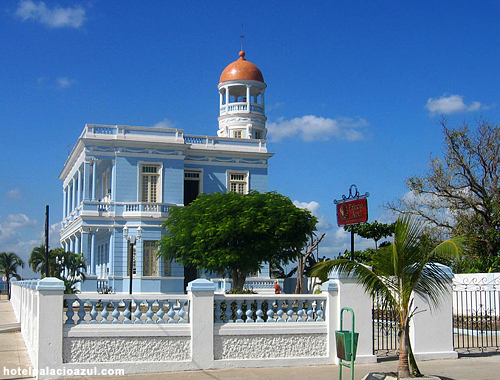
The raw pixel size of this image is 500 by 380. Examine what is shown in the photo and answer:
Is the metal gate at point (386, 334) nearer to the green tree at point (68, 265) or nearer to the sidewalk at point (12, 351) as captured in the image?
the sidewalk at point (12, 351)

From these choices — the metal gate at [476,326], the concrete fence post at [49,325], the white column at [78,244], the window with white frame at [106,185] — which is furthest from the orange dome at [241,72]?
the concrete fence post at [49,325]

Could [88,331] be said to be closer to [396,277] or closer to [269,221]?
[396,277]

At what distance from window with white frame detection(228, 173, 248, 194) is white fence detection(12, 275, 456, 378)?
26.1 meters

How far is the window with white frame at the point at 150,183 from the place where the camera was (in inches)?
1439

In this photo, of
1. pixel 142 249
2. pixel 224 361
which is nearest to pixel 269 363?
pixel 224 361

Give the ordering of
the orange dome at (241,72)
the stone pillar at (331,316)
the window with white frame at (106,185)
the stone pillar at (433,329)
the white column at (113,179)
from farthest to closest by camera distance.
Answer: the orange dome at (241,72) < the window with white frame at (106,185) < the white column at (113,179) < the stone pillar at (433,329) < the stone pillar at (331,316)

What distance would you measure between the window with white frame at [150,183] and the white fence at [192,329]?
23944 millimetres

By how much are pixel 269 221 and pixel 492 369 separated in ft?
55.3

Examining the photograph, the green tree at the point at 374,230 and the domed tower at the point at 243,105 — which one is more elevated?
the domed tower at the point at 243,105

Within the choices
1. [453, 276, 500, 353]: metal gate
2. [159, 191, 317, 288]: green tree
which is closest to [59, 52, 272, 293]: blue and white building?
[159, 191, 317, 288]: green tree

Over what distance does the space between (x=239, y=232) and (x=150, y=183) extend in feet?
32.8

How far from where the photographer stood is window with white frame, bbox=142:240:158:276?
3541 centimetres

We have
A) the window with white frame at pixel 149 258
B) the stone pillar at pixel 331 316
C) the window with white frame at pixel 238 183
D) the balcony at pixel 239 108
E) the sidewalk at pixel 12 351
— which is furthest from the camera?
the balcony at pixel 239 108

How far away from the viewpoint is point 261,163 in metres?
39.7
